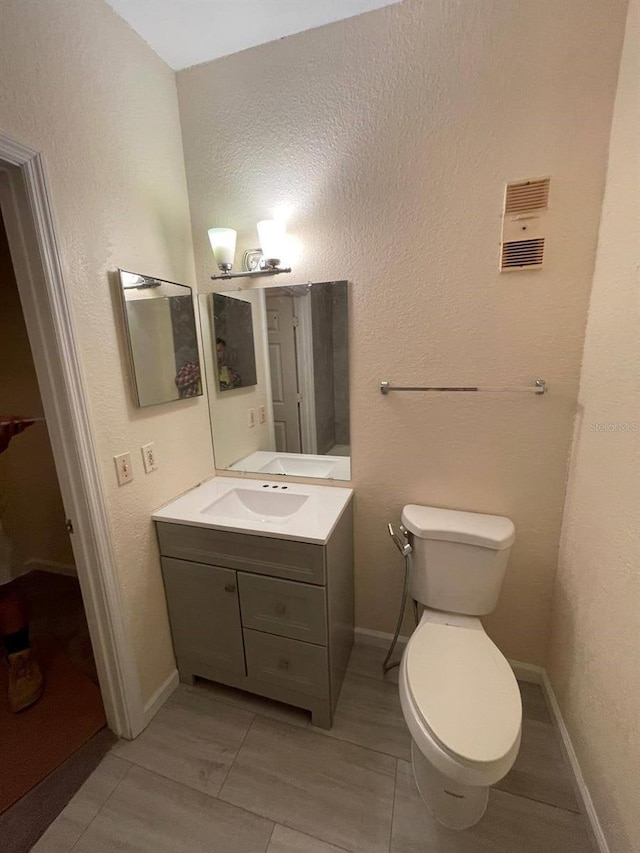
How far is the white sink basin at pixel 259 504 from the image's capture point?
157 centimetres

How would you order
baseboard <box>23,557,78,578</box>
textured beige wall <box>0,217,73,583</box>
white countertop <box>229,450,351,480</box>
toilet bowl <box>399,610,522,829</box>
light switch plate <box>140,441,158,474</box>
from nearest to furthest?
toilet bowl <box>399,610,522,829</box>
light switch plate <box>140,441,158,474</box>
white countertop <box>229,450,351,480</box>
textured beige wall <box>0,217,73,583</box>
baseboard <box>23,557,78,578</box>

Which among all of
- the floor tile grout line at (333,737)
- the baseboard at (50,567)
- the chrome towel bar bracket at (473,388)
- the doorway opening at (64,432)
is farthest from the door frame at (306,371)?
the baseboard at (50,567)

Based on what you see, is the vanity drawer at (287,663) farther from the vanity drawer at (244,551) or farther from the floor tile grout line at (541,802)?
the floor tile grout line at (541,802)

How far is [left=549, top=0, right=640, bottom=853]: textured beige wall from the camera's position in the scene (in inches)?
35.5

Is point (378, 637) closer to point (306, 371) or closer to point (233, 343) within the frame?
point (306, 371)

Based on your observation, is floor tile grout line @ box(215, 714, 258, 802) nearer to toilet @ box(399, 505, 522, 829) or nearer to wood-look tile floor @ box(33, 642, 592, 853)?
wood-look tile floor @ box(33, 642, 592, 853)

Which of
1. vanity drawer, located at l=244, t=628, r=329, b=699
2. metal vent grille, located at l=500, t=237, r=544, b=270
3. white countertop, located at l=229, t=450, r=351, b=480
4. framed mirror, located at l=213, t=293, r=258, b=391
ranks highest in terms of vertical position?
metal vent grille, located at l=500, t=237, r=544, b=270

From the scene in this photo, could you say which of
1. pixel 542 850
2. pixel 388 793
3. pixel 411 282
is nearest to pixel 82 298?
pixel 411 282

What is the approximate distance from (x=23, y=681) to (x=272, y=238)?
2.18m

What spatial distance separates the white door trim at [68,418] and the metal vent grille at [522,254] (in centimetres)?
147

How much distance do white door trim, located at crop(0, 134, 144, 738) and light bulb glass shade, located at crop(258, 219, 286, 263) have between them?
70cm

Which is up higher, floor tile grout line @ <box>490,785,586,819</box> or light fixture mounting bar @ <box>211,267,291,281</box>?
light fixture mounting bar @ <box>211,267,291,281</box>

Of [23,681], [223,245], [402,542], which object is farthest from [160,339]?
[23,681]

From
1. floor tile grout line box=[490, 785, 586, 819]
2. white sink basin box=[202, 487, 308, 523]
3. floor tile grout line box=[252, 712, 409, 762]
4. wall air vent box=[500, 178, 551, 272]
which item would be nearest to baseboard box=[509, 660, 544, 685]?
floor tile grout line box=[490, 785, 586, 819]
